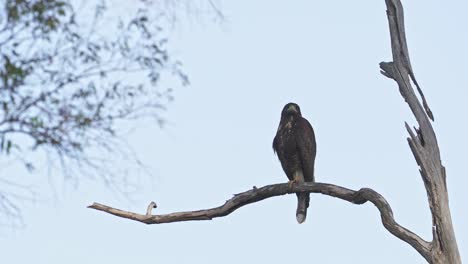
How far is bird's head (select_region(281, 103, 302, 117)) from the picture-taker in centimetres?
733

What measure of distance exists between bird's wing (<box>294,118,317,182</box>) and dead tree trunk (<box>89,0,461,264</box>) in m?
1.12

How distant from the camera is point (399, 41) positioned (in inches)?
228

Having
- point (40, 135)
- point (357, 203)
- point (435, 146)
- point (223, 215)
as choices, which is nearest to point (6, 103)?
point (40, 135)

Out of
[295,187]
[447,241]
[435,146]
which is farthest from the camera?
[295,187]

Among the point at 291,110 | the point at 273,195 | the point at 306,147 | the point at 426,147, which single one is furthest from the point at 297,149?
the point at 426,147

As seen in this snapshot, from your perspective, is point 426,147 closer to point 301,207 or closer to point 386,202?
point 386,202

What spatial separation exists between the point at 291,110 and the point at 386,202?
2.21 m

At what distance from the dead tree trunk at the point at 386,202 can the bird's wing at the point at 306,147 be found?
Answer: 3.68 ft

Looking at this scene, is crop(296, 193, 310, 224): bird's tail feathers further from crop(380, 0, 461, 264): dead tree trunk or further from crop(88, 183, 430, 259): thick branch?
crop(380, 0, 461, 264): dead tree trunk

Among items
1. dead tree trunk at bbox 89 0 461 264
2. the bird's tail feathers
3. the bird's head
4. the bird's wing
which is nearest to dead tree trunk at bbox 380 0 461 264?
dead tree trunk at bbox 89 0 461 264

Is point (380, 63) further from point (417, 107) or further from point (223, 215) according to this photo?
point (223, 215)

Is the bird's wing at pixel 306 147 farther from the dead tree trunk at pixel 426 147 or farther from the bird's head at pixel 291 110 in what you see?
the dead tree trunk at pixel 426 147

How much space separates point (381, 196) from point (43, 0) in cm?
218

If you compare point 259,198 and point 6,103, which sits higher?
point 6,103
